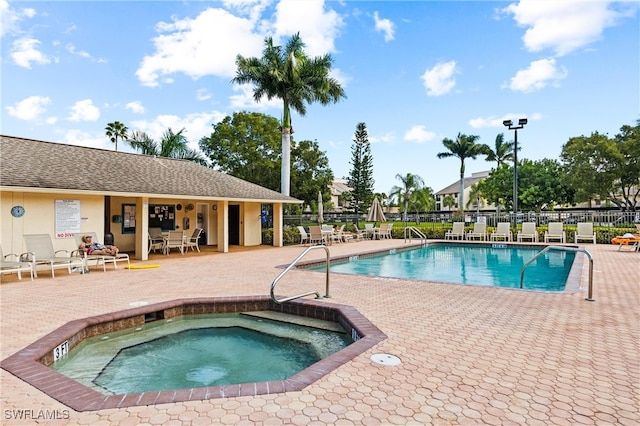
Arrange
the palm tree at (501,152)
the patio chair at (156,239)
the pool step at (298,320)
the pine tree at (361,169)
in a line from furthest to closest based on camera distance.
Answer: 1. the palm tree at (501,152)
2. the pine tree at (361,169)
3. the patio chair at (156,239)
4. the pool step at (298,320)

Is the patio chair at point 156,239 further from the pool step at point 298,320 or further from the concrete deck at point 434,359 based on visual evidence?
the pool step at point 298,320

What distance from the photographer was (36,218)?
10523 millimetres

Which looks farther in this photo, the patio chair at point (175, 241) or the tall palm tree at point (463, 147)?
the tall palm tree at point (463, 147)

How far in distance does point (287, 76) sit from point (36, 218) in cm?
1579

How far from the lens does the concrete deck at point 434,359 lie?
2873mm

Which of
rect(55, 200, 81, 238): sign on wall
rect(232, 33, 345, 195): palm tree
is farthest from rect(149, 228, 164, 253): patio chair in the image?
rect(232, 33, 345, 195): palm tree

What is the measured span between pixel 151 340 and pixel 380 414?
3993mm

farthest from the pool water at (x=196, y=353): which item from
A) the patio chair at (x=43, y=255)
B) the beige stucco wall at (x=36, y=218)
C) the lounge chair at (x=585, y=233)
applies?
the lounge chair at (x=585, y=233)

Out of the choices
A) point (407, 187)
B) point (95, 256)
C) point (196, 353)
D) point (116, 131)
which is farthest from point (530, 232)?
point (116, 131)

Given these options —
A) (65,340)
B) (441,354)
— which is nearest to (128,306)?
(65,340)

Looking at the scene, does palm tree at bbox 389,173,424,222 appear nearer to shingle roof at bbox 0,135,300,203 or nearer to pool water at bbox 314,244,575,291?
pool water at bbox 314,244,575,291

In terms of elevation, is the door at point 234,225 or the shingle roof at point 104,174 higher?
the shingle roof at point 104,174

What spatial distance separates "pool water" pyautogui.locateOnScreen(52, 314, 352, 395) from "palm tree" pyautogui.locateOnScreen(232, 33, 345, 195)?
657 inches

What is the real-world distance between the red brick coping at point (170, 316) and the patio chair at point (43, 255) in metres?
4.91
